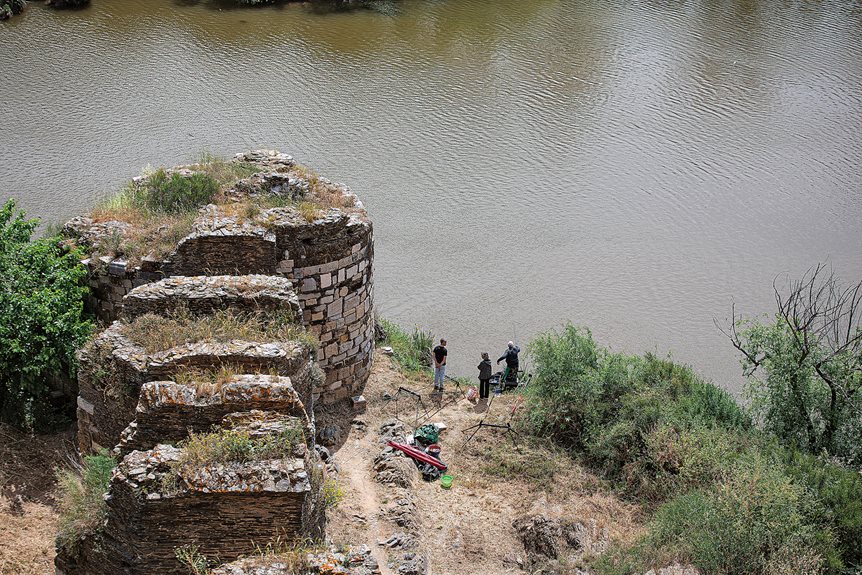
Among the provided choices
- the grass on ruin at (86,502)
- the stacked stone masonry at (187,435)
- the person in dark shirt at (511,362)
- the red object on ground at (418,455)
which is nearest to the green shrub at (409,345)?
the person in dark shirt at (511,362)

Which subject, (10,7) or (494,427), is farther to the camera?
(10,7)

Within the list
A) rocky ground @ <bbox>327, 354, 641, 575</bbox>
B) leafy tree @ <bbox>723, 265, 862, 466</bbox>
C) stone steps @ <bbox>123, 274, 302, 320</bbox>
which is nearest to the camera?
stone steps @ <bbox>123, 274, 302, 320</bbox>

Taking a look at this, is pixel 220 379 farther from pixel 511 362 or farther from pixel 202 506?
pixel 511 362

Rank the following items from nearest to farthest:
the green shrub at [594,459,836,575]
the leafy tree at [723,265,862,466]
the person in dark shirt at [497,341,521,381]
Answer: the green shrub at [594,459,836,575], the leafy tree at [723,265,862,466], the person in dark shirt at [497,341,521,381]

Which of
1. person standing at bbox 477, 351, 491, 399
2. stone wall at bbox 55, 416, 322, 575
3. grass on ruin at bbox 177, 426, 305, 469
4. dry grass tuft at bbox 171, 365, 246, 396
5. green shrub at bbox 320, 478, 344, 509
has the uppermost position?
dry grass tuft at bbox 171, 365, 246, 396

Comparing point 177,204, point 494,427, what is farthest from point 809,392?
point 177,204

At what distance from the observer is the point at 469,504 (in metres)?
11.7

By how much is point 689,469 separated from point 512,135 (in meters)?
12.5

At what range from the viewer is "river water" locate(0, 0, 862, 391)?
18.0m

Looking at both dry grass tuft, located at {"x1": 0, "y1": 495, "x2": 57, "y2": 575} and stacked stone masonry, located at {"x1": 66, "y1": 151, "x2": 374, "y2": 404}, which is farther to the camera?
stacked stone masonry, located at {"x1": 66, "y1": 151, "x2": 374, "y2": 404}

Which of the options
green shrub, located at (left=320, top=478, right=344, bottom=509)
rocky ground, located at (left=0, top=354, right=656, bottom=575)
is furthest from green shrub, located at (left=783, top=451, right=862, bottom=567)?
green shrub, located at (left=320, top=478, right=344, bottom=509)

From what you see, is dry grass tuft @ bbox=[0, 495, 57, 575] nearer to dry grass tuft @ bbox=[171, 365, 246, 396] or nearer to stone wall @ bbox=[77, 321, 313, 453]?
stone wall @ bbox=[77, 321, 313, 453]

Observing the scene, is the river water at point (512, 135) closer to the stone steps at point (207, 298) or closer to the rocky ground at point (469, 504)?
the rocky ground at point (469, 504)

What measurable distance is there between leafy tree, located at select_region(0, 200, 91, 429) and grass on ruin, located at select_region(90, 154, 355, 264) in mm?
636
